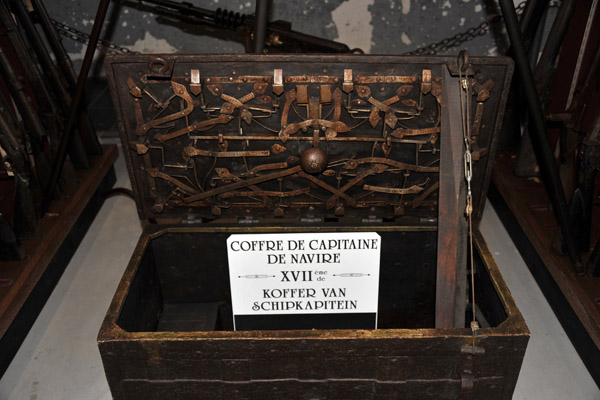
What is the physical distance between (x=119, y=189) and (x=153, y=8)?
3.93ft

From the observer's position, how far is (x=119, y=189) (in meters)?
3.47

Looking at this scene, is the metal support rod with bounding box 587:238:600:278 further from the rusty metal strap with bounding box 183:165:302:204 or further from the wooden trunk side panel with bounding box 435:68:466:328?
the rusty metal strap with bounding box 183:165:302:204

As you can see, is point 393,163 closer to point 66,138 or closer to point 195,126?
point 195,126

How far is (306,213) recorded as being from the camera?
2320 millimetres

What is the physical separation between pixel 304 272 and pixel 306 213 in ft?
0.91

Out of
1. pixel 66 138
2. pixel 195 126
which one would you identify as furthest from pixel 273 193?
pixel 66 138

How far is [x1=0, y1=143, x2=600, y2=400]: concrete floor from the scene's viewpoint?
2359 millimetres

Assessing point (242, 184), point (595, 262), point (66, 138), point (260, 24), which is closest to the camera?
point (242, 184)

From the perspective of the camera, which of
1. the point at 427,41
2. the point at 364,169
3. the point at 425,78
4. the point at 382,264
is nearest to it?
the point at 425,78

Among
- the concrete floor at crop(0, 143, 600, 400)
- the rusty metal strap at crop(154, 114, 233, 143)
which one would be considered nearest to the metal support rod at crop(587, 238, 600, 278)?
the concrete floor at crop(0, 143, 600, 400)

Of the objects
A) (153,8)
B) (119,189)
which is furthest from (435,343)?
(153,8)

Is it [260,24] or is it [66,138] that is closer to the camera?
[260,24]

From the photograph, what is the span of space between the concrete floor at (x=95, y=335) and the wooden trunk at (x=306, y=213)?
18.4 inches

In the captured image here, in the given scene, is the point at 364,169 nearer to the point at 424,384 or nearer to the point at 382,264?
the point at 382,264
